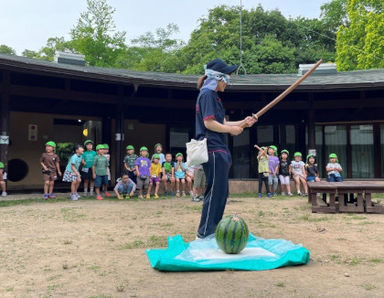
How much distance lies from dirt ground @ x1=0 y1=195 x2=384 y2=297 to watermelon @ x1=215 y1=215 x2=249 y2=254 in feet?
1.23

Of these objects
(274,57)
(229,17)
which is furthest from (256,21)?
(274,57)

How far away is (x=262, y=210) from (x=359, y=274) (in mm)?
4683

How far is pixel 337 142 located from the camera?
1435 cm

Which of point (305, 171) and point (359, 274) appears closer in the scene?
point (359, 274)

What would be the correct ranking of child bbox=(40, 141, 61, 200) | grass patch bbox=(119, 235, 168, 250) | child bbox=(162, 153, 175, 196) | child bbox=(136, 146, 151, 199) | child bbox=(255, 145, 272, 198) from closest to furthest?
grass patch bbox=(119, 235, 168, 250), child bbox=(40, 141, 61, 200), child bbox=(136, 146, 151, 199), child bbox=(255, 145, 272, 198), child bbox=(162, 153, 175, 196)

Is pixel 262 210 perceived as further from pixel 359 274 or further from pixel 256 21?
pixel 256 21

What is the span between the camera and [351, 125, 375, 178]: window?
14.0 meters

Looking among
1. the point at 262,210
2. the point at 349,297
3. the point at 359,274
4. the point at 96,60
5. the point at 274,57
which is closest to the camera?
the point at 349,297

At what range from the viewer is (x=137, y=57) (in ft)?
162

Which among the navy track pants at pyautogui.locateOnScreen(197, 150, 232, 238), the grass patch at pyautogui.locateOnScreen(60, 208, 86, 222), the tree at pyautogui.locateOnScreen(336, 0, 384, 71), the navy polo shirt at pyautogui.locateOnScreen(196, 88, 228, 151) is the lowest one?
the grass patch at pyautogui.locateOnScreen(60, 208, 86, 222)

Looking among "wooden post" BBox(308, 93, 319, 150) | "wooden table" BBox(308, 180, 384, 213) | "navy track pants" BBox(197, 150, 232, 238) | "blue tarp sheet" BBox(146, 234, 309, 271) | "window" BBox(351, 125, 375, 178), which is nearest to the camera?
"blue tarp sheet" BBox(146, 234, 309, 271)

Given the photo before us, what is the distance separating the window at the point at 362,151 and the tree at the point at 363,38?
14.6 m

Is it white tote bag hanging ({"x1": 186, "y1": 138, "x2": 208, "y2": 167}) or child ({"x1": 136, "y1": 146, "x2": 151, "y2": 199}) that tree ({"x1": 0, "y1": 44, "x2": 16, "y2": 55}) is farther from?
white tote bag hanging ({"x1": 186, "y1": 138, "x2": 208, "y2": 167})

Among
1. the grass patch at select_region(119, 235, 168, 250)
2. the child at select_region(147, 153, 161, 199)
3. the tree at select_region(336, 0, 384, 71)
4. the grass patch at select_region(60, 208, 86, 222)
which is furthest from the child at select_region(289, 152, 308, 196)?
the tree at select_region(336, 0, 384, 71)
